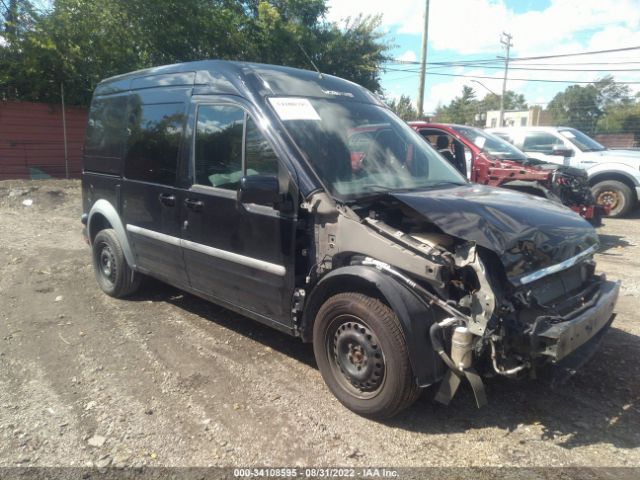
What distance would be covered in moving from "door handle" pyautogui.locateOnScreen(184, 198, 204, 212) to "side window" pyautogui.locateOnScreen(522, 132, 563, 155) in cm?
951

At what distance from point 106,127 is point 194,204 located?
6.93 ft

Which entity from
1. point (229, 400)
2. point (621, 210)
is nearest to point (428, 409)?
point (229, 400)

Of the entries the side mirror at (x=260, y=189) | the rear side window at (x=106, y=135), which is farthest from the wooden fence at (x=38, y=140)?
the side mirror at (x=260, y=189)

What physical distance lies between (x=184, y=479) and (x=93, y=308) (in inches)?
126

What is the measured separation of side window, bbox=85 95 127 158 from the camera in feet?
17.4

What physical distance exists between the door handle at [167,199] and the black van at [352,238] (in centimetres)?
2

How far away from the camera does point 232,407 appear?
11.3 ft

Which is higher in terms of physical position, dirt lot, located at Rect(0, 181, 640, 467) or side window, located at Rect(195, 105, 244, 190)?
side window, located at Rect(195, 105, 244, 190)

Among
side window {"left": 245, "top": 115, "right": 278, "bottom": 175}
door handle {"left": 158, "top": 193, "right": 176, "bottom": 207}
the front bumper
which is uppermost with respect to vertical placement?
side window {"left": 245, "top": 115, "right": 278, "bottom": 175}

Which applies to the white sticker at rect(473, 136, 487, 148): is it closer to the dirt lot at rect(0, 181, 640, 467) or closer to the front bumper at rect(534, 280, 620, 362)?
the dirt lot at rect(0, 181, 640, 467)

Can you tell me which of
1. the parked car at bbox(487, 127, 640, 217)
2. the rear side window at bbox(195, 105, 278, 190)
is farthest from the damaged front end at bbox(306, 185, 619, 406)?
the parked car at bbox(487, 127, 640, 217)

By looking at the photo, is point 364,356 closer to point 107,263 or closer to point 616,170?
point 107,263

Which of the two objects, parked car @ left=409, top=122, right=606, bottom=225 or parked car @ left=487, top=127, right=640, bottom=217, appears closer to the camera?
parked car @ left=409, top=122, right=606, bottom=225

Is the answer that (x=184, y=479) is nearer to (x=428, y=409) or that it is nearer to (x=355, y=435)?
(x=355, y=435)
